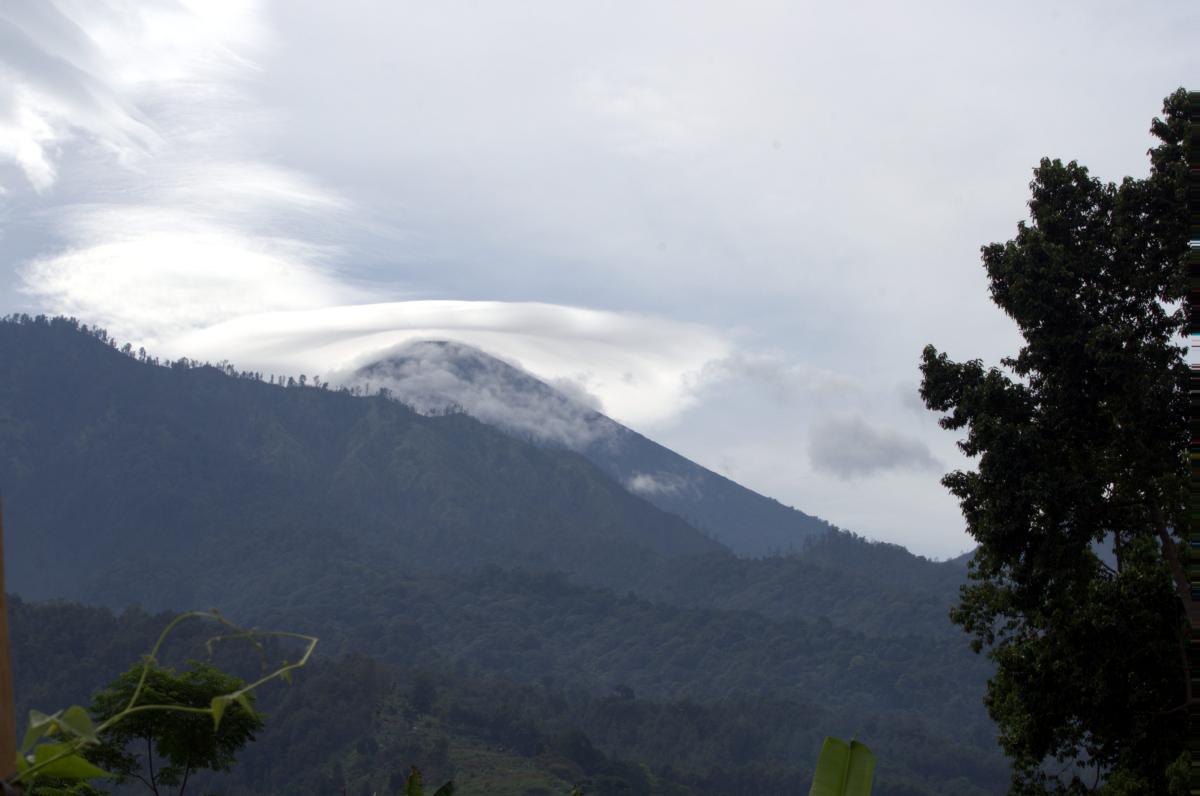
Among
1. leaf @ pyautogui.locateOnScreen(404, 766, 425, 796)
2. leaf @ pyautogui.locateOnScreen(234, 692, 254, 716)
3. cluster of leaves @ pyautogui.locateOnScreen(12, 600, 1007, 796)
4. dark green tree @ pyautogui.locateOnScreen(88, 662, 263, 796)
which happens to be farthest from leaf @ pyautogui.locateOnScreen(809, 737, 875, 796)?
cluster of leaves @ pyautogui.locateOnScreen(12, 600, 1007, 796)

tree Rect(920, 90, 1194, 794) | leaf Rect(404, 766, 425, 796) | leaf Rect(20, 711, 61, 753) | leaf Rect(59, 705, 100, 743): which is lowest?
leaf Rect(404, 766, 425, 796)

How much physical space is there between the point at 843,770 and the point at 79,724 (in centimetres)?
250

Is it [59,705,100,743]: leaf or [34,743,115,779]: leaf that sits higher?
[59,705,100,743]: leaf

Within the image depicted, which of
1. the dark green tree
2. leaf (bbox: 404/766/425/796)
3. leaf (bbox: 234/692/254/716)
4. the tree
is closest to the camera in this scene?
leaf (bbox: 234/692/254/716)

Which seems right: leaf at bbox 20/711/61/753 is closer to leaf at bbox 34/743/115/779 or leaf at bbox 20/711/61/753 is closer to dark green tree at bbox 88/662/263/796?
leaf at bbox 34/743/115/779

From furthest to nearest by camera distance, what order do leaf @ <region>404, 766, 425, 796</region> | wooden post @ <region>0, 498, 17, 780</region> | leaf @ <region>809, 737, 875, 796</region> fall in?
leaf @ <region>404, 766, 425, 796</region>
leaf @ <region>809, 737, 875, 796</region>
wooden post @ <region>0, 498, 17, 780</region>

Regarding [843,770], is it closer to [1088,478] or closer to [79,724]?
[79,724]

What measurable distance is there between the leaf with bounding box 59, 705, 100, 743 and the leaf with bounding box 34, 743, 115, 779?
5cm

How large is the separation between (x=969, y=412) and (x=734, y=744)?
168 m

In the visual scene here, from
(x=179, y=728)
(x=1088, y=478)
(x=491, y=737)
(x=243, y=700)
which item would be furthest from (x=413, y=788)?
(x=491, y=737)

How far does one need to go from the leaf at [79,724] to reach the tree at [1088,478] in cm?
1631

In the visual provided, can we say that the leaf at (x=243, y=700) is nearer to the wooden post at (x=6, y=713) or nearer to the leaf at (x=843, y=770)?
the wooden post at (x=6, y=713)

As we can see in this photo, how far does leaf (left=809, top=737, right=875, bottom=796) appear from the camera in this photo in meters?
3.33

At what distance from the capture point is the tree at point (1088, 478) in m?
15.8
